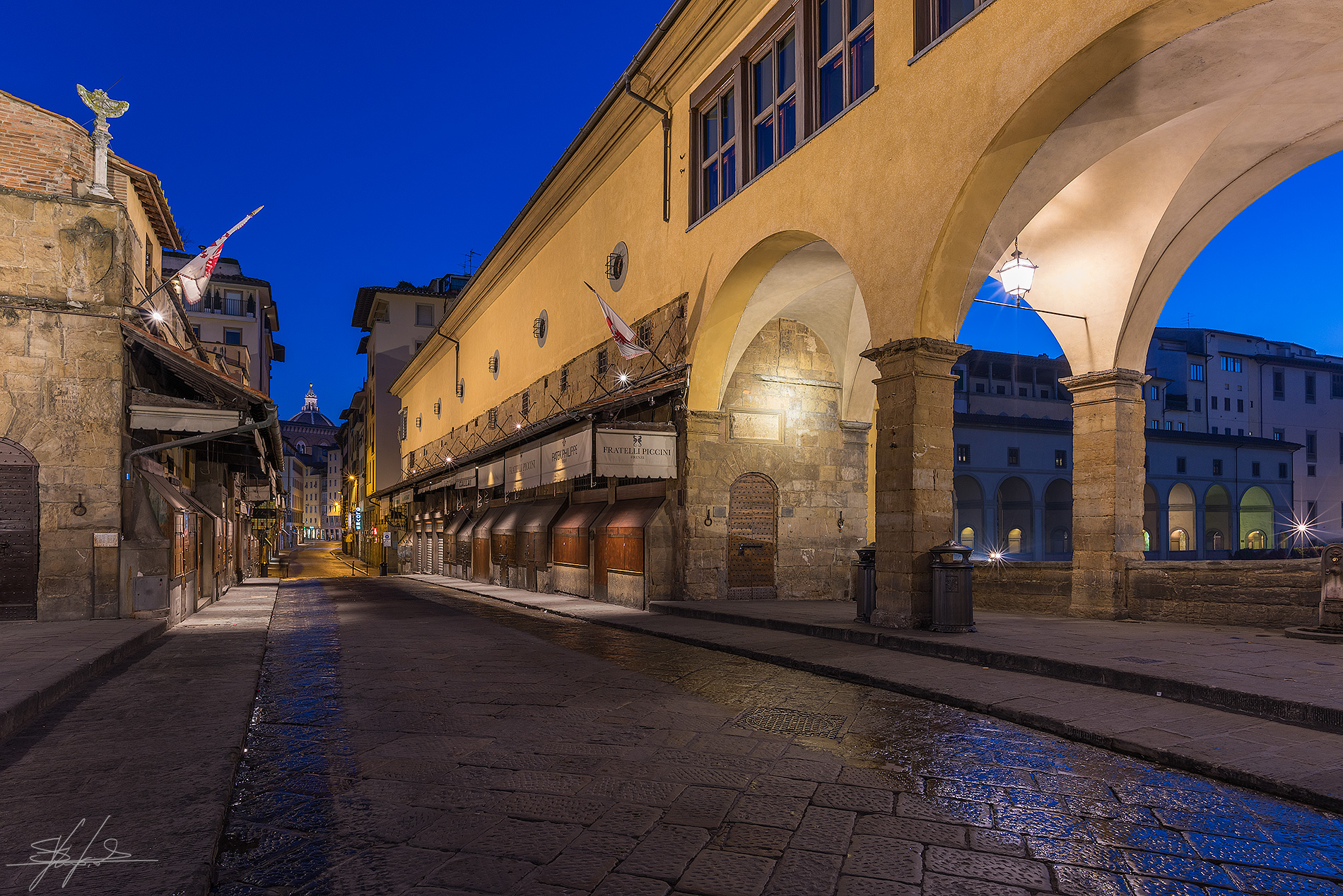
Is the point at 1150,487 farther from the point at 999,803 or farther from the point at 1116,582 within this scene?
the point at 999,803

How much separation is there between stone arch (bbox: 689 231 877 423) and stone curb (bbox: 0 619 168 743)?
31.8 ft

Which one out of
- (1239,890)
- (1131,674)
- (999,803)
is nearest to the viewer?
(1239,890)

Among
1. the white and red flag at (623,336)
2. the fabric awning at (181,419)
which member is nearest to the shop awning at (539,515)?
the white and red flag at (623,336)

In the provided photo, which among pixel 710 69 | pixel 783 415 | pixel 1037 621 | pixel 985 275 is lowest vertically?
pixel 1037 621

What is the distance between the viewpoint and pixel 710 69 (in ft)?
52.1

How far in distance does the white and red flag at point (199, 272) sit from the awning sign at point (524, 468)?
8.28 metres

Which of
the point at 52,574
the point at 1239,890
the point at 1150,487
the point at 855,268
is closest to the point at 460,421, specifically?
the point at 52,574

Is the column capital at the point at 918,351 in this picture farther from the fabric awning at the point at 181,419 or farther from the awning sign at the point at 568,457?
the fabric awning at the point at 181,419

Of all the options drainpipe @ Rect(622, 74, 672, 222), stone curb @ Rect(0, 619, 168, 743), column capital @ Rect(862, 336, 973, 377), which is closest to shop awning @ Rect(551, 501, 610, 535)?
drainpipe @ Rect(622, 74, 672, 222)

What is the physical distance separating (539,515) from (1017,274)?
49.6 ft

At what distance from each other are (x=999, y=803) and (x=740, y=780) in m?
1.37

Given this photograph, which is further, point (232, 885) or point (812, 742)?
point (812, 742)

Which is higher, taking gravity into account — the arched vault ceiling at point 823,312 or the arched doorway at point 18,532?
the arched vault ceiling at point 823,312

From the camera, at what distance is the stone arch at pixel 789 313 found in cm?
1470
